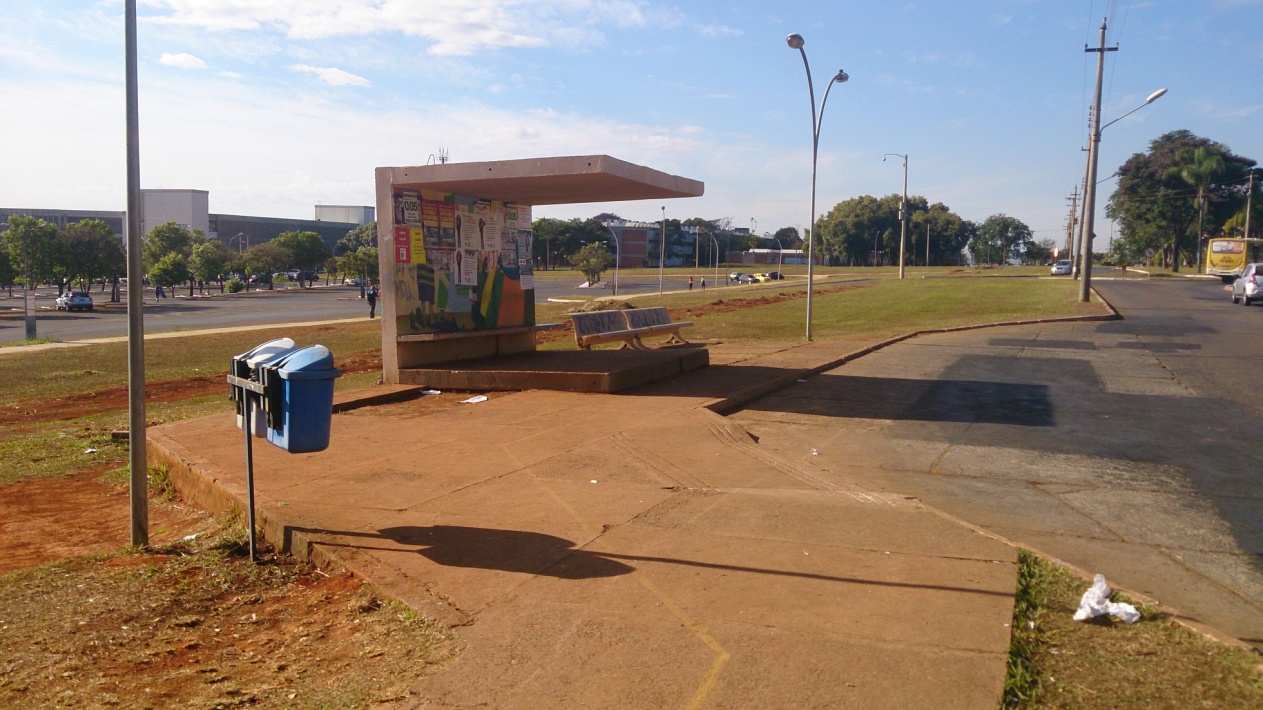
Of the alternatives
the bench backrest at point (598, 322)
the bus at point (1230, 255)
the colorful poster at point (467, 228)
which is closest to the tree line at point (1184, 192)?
the bus at point (1230, 255)

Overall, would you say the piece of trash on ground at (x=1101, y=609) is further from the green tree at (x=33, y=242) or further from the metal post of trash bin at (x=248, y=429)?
the green tree at (x=33, y=242)

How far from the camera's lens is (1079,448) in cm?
927

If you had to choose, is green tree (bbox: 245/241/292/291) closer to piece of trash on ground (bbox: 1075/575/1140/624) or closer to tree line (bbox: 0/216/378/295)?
tree line (bbox: 0/216/378/295)

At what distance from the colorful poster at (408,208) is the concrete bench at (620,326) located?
338cm

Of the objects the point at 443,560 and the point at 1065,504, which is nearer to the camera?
the point at 443,560

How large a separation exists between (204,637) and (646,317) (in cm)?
1407

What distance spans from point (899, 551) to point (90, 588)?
176 inches

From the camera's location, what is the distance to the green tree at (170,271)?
252 feet

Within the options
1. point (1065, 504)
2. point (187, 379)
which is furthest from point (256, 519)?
point (187, 379)

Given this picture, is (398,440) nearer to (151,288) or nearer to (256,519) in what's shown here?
(256,519)

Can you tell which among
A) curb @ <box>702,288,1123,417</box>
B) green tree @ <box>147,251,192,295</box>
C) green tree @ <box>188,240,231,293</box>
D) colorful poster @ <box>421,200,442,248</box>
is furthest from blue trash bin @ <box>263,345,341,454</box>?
green tree @ <box>188,240,231,293</box>

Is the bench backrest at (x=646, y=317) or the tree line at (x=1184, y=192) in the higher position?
the tree line at (x=1184, y=192)

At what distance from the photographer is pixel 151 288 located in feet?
340

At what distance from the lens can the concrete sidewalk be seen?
3744mm
